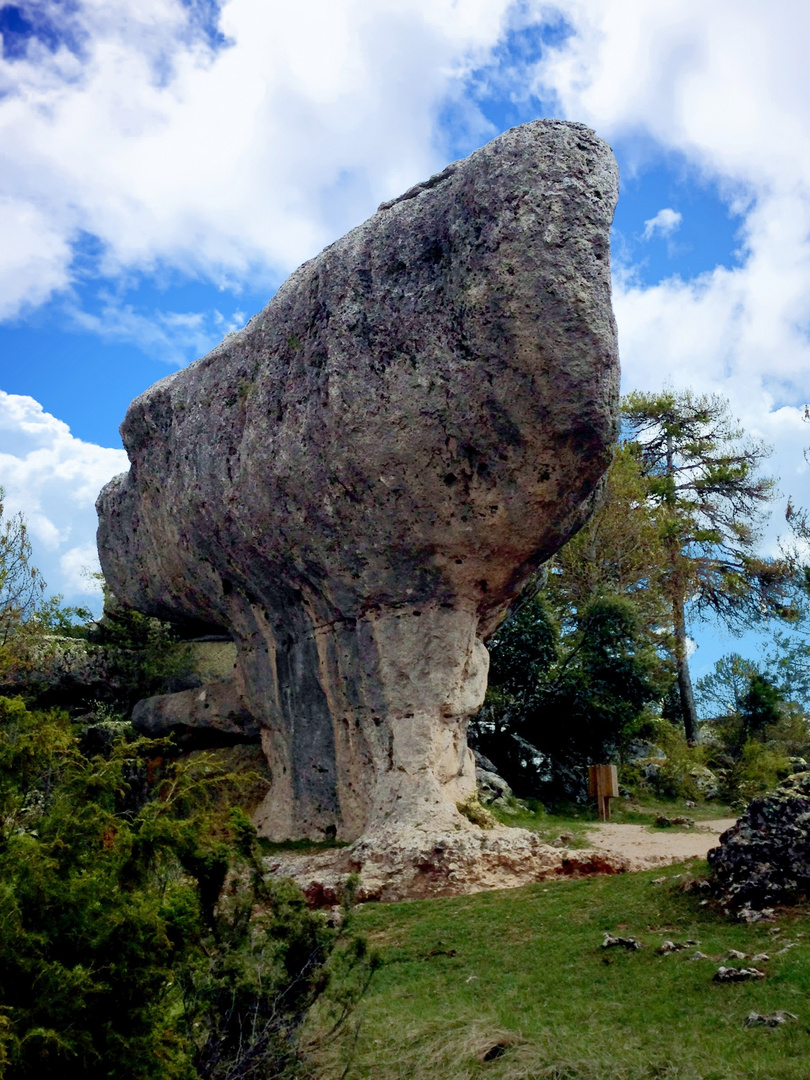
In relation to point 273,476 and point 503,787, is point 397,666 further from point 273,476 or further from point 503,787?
point 503,787

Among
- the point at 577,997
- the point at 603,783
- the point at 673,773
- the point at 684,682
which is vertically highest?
the point at 684,682

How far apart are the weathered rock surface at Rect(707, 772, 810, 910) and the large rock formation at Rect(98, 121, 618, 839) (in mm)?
3801

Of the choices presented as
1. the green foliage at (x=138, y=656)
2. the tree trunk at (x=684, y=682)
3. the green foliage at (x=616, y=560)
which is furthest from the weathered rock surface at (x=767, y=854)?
the tree trunk at (x=684, y=682)

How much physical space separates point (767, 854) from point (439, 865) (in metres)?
3.75

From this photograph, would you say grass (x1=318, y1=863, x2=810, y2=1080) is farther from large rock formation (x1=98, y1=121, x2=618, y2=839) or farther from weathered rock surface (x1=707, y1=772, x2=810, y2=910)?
large rock formation (x1=98, y1=121, x2=618, y2=839)

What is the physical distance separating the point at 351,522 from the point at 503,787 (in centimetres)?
663

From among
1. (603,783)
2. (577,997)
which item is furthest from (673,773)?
(577,997)

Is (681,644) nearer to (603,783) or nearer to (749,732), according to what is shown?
(749,732)

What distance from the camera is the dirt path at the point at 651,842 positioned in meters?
10.5

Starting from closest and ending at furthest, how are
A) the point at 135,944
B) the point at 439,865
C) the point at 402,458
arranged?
the point at 135,944
the point at 439,865
the point at 402,458

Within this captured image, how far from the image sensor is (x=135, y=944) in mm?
3869

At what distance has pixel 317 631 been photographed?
42.0 feet

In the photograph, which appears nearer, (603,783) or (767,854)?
(767,854)

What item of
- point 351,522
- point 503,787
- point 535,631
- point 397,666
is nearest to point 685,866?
point 397,666
